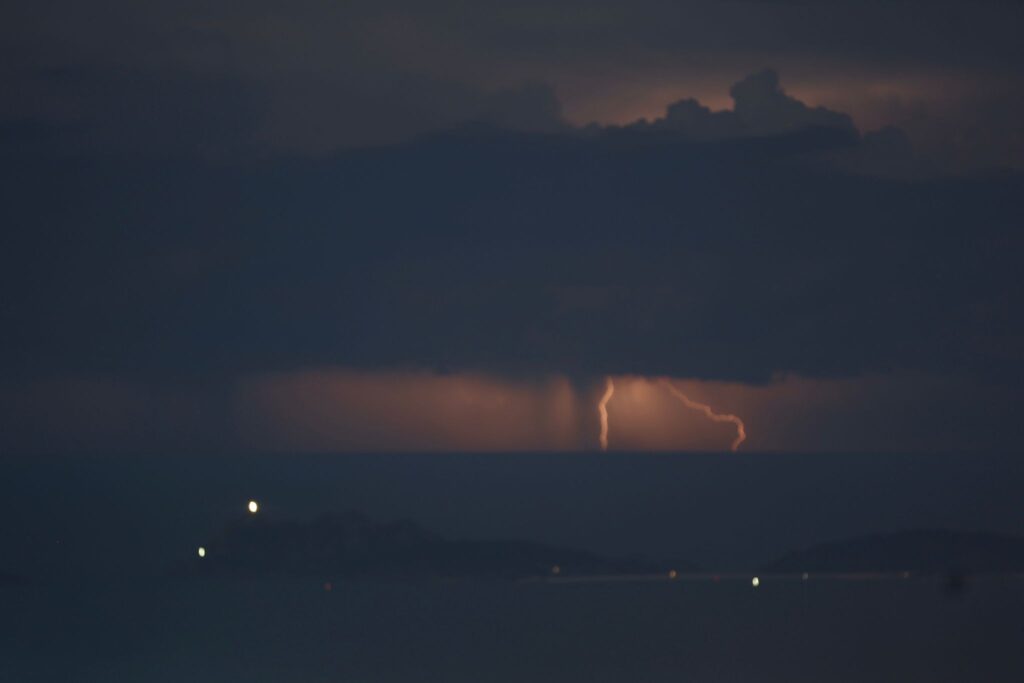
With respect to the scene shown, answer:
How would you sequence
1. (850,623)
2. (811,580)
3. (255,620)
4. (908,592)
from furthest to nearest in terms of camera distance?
(811,580) → (908,592) → (255,620) → (850,623)

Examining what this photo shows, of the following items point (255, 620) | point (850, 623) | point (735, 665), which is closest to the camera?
point (735, 665)

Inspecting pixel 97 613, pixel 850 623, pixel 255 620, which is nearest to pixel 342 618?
pixel 255 620

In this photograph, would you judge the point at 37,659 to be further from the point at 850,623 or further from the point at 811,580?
the point at 811,580
